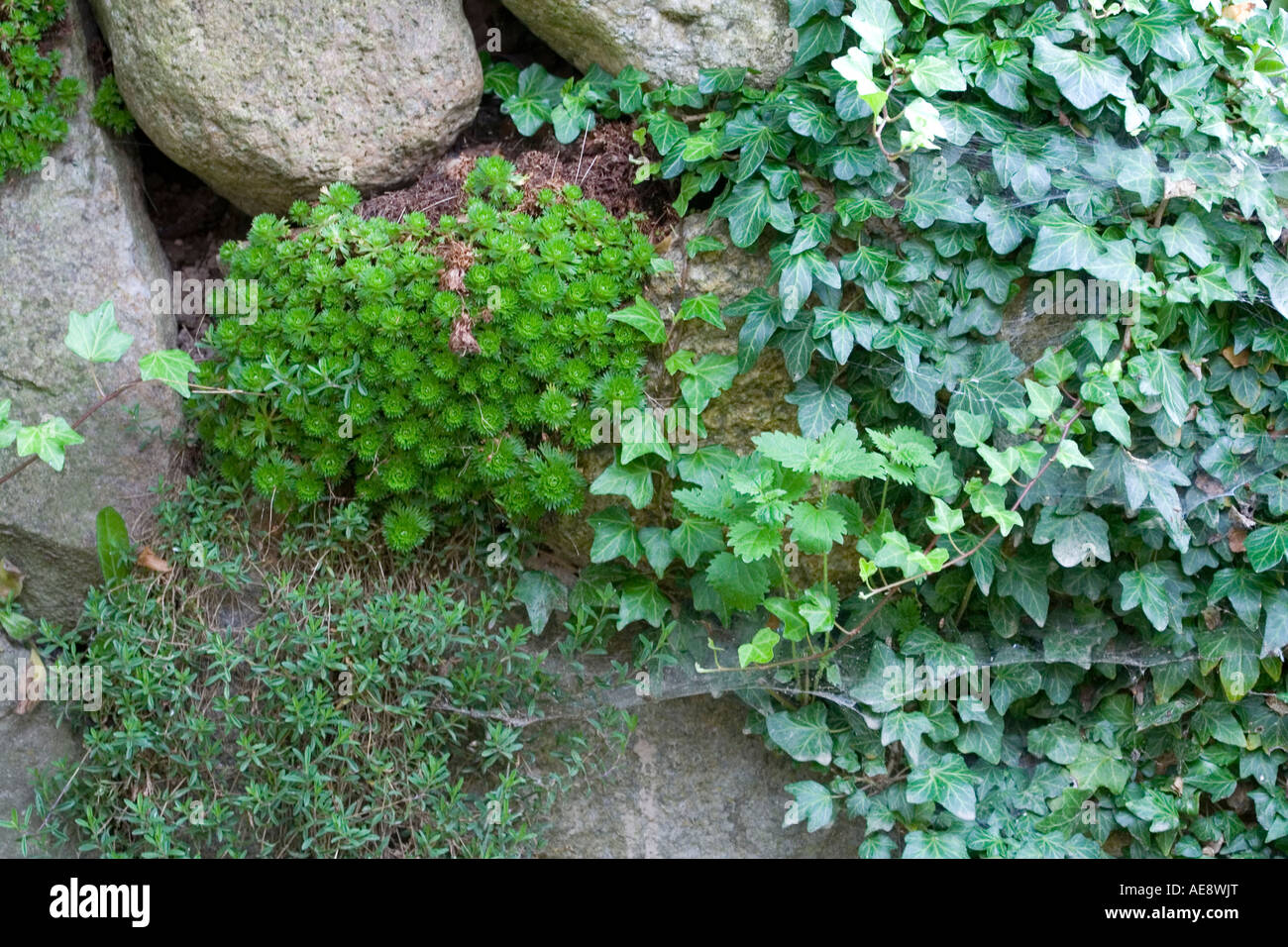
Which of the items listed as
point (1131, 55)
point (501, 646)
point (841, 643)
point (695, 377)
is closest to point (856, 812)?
point (841, 643)

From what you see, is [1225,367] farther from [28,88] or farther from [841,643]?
[28,88]

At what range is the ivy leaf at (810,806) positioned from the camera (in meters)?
3.32

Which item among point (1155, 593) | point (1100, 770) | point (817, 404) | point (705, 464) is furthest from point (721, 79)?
point (1100, 770)

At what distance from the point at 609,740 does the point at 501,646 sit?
483 mm

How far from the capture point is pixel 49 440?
3164mm

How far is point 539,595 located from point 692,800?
0.83 meters

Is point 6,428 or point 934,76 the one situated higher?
point 934,76

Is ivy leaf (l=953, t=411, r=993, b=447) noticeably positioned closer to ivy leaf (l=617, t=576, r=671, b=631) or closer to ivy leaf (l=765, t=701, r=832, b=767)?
ivy leaf (l=765, t=701, r=832, b=767)

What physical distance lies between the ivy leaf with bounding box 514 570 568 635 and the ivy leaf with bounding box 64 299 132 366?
4.55 ft

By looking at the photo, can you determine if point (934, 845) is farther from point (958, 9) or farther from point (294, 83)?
point (294, 83)

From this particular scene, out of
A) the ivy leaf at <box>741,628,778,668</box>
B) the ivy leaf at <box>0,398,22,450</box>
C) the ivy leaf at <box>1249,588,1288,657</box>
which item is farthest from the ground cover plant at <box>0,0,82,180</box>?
the ivy leaf at <box>1249,588,1288,657</box>

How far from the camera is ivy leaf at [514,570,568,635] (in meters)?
3.49

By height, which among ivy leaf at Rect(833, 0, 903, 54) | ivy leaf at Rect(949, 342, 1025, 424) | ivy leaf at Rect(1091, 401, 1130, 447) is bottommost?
ivy leaf at Rect(1091, 401, 1130, 447)

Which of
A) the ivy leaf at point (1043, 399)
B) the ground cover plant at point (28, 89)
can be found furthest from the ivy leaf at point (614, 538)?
the ground cover plant at point (28, 89)
